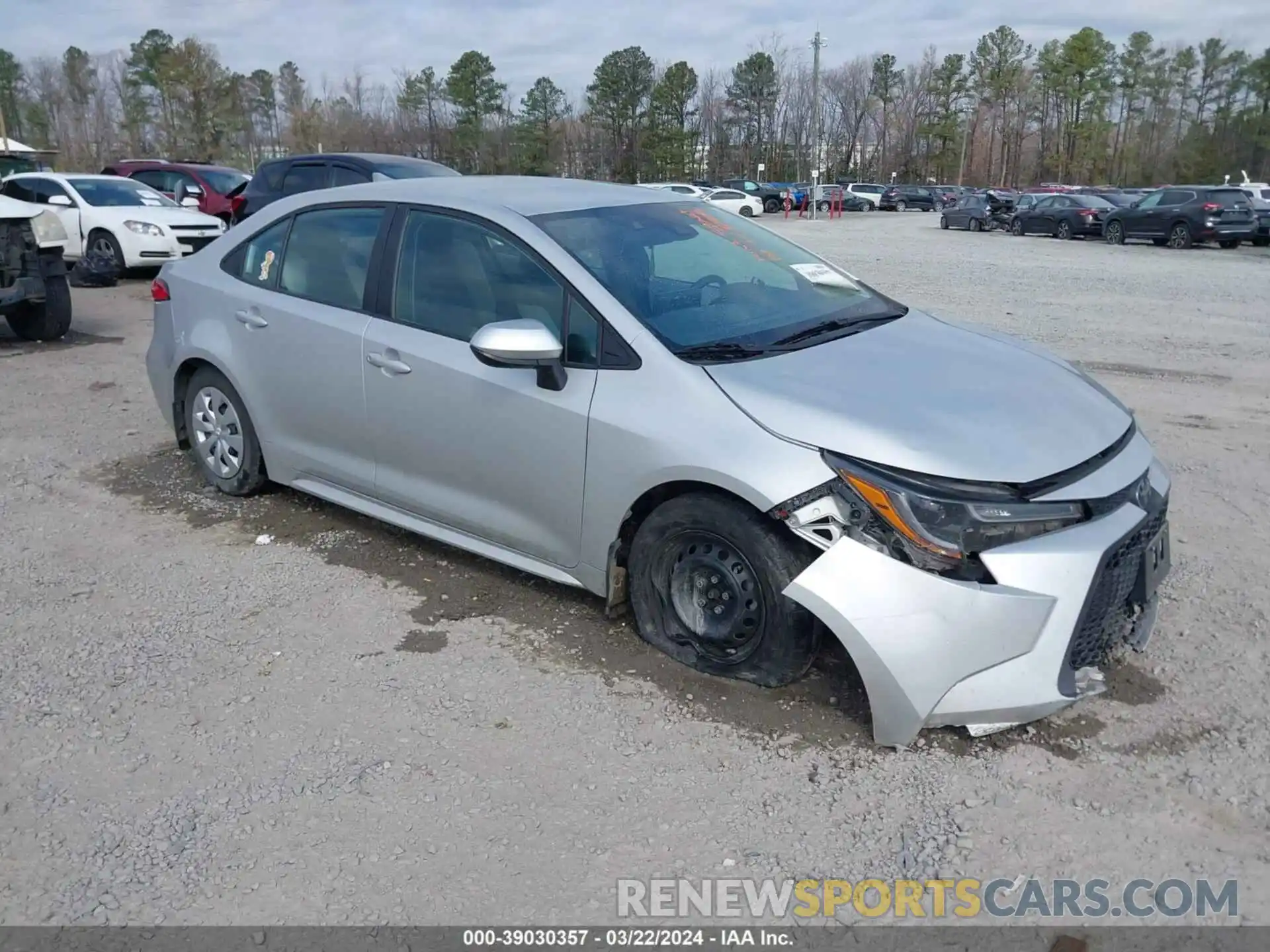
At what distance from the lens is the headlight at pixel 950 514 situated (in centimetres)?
300

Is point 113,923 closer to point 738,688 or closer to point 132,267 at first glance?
point 738,688

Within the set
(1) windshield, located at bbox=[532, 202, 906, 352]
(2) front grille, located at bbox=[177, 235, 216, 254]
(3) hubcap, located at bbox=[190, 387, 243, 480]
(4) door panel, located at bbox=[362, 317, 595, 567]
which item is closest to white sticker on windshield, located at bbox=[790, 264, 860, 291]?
(1) windshield, located at bbox=[532, 202, 906, 352]

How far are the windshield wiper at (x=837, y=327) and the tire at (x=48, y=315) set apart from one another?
854cm

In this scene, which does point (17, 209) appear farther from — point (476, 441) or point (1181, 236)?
point (1181, 236)

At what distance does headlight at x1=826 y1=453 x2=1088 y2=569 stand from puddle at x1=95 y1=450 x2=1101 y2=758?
668 millimetres

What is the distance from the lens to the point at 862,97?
84562mm

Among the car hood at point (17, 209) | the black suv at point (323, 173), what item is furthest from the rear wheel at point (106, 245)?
the car hood at point (17, 209)

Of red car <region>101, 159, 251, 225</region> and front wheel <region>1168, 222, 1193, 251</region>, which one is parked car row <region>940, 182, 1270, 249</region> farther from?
red car <region>101, 159, 251, 225</region>

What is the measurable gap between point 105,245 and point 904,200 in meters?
49.6

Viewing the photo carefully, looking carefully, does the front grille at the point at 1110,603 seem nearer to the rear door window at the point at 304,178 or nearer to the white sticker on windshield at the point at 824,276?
the white sticker on windshield at the point at 824,276

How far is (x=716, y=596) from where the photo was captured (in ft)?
11.6

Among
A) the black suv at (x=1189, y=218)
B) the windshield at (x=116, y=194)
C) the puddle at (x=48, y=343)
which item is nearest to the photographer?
the puddle at (x=48, y=343)

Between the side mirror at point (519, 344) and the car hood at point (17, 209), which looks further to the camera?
the car hood at point (17, 209)

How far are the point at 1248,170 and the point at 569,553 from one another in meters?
76.4
